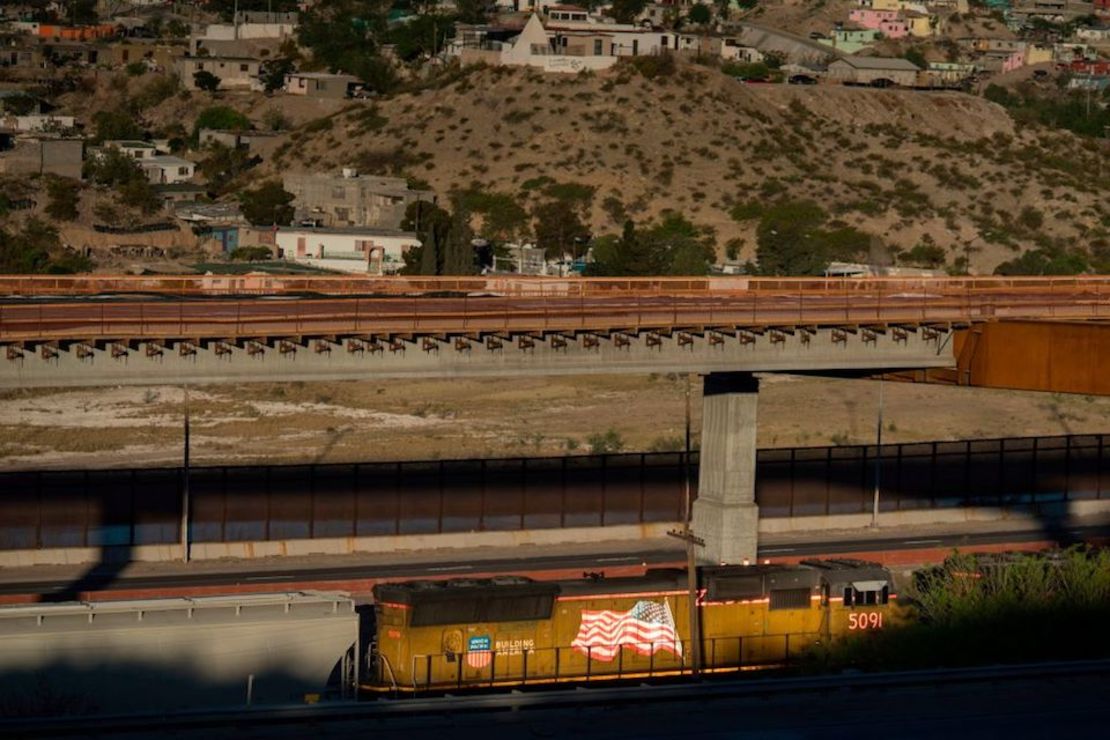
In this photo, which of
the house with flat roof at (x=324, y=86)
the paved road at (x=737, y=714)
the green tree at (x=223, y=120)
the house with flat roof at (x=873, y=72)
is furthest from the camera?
the house with flat roof at (x=873, y=72)

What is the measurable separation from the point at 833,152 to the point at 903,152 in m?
6.05

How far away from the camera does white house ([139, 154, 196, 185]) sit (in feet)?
477

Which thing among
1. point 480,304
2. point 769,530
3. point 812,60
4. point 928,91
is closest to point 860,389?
point 769,530

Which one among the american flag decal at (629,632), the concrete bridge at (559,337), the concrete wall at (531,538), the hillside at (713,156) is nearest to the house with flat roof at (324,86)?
the hillside at (713,156)

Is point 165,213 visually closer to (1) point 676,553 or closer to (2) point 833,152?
(2) point 833,152

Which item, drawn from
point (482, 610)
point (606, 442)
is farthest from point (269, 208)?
point (482, 610)

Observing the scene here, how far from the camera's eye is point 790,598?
45.6 metres

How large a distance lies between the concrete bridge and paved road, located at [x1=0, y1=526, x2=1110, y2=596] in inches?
109

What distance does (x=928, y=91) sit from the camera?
172 metres

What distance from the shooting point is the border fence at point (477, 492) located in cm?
5897

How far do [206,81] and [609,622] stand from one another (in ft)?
453

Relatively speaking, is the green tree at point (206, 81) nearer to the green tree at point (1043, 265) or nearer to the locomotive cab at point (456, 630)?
the green tree at point (1043, 265)

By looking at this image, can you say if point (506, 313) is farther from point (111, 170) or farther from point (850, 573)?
point (111, 170)

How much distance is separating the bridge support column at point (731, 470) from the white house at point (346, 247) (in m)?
52.9
